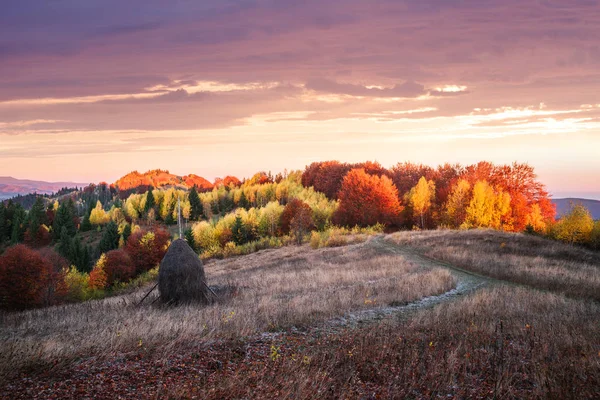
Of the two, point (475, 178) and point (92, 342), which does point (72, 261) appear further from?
point (92, 342)

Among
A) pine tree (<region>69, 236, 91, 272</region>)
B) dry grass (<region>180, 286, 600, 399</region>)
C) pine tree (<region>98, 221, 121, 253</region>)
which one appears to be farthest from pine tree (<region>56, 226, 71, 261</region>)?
dry grass (<region>180, 286, 600, 399</region>)

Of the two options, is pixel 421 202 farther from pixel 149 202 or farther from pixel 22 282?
pixel 149 202

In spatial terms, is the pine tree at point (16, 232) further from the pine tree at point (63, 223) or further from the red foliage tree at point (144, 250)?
the red foliage tree at point (144, 250)

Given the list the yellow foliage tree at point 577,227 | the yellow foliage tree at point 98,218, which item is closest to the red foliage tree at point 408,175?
the yellow foliage tree at point 577,227

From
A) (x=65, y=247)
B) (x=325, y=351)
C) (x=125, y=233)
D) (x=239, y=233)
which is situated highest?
(x=325, y=351)

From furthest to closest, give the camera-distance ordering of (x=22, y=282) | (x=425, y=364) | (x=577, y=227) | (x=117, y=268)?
(x=117, y=268), (x=22, y=282), (x=577, y=227), (x=425, y=364)

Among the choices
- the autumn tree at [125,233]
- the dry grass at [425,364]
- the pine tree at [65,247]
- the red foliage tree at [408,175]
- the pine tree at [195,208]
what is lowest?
the pine tree at [65,247]

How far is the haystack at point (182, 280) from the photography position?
1766 centimetres

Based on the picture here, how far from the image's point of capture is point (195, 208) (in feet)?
433

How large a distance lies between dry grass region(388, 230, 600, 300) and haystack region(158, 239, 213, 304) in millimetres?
16004

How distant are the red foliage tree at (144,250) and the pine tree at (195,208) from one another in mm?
45635

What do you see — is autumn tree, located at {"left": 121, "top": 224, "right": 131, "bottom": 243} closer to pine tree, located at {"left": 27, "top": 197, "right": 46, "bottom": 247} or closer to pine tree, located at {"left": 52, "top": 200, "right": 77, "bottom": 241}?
pine tree, located at {"left": 52, "top": 200, "right": 77, "bottom": 241}

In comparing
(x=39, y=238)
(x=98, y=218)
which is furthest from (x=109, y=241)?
(x=98, y=218)

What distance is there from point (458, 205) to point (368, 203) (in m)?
13.2
